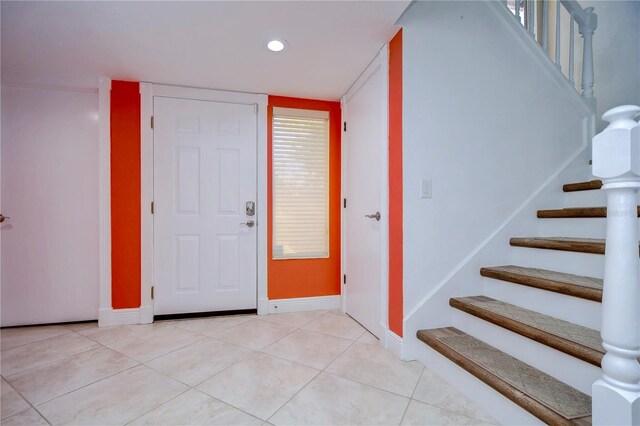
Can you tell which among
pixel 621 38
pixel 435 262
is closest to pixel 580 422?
pixel 435 262

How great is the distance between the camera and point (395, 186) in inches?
78.8

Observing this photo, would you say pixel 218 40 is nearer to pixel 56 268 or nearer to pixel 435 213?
pixel 435 213

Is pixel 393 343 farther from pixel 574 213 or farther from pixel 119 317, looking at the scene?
pixel 119 317

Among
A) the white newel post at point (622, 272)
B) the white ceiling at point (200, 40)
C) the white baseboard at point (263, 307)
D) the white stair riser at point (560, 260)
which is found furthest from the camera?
the white baseboard at point (263, 307)

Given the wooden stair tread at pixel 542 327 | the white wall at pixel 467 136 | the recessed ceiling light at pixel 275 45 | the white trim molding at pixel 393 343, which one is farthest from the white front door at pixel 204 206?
the wooden stair tread at pixel 542 327

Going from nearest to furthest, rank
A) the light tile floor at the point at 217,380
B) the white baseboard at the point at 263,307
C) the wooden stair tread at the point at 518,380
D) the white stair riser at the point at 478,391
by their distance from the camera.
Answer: the wooden stair tread at the point at 518,380 < the white stair riser at the point at 478,391 < the light tile floor at the point at 217,380 < the white baseboard at the point at 263,307

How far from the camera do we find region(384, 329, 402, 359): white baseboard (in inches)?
76.2

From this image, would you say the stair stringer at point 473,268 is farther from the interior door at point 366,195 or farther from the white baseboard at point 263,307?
the white baseboard at point 263,307

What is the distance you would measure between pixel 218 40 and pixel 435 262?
205 cm

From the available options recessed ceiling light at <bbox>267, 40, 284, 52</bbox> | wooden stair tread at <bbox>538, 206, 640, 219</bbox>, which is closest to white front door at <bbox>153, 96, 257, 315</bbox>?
recessed ceiling light at <bbox>267, 40, 284, 52</bbox>

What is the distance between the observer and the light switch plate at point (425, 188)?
75.4 inches

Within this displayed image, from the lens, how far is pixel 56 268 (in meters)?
2.66

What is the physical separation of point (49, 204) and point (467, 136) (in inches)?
135

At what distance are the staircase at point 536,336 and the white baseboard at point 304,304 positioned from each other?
50.7 inches
